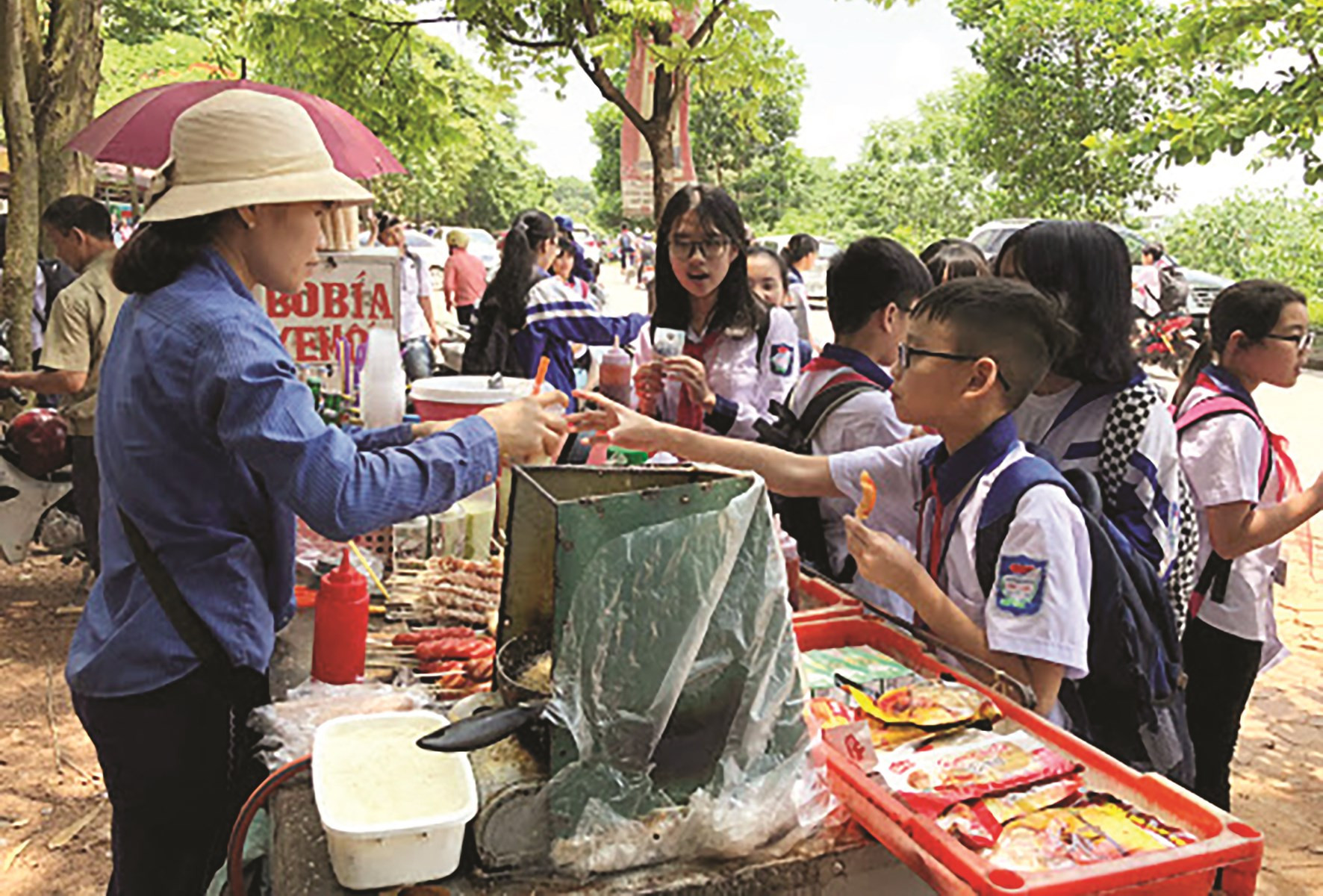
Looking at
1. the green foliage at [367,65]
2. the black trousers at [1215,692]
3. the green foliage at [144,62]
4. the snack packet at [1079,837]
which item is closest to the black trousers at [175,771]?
the snack packet at [1079,837]

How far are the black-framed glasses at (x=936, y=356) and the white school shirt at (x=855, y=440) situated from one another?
61 centimetres

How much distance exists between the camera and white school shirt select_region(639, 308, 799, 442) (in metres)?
3.99

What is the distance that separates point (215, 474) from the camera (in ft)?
6.31

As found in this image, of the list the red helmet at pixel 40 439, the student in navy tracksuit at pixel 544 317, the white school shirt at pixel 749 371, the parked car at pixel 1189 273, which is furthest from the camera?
the parked car at pixel 1189 273

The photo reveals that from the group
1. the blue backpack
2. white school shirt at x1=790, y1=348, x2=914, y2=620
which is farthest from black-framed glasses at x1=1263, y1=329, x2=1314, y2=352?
the blue backpack

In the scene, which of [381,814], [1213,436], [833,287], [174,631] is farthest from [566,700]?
[1213,436]

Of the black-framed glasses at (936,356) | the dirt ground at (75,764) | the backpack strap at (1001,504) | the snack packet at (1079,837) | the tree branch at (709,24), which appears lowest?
the dirt ground at (75,764)

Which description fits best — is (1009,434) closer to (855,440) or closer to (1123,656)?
(1123,656)

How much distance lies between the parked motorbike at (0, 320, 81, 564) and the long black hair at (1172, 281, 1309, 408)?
530 centimetres

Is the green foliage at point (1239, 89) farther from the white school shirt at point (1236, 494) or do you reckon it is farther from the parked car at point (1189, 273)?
the parked car at point (1189, 273)

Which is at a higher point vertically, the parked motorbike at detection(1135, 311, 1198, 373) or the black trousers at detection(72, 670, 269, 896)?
the parked motorbike at detection(1135, 311, 1198, 373)

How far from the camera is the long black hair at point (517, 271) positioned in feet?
20.7

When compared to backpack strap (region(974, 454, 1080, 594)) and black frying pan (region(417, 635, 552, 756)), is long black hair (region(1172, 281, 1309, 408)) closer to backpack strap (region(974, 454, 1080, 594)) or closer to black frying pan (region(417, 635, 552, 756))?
backpack strap (region(974, 454, 1080, 594))

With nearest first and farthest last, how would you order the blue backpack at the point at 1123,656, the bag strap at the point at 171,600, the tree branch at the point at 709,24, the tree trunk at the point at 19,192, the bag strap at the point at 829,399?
the bag strap at the point at 171,600 → the blue backpack at the point at 1123,656 → the bag strap at the point at 829,399 → the tree trunk at the point at 19,192 → the tree branch at the point at 709,24
